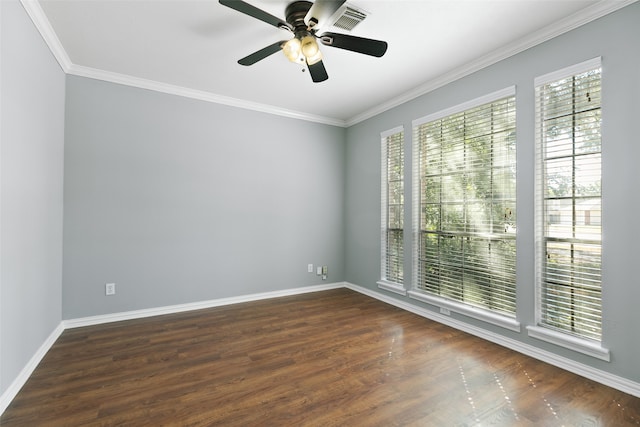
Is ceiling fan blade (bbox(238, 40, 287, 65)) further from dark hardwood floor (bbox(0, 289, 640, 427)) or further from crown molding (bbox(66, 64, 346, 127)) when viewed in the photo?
dark hardwood floor (bbox(0, 289, 640, 427))

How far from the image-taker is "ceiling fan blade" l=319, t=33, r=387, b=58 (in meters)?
2.16

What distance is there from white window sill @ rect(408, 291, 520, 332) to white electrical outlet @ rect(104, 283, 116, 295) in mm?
3541

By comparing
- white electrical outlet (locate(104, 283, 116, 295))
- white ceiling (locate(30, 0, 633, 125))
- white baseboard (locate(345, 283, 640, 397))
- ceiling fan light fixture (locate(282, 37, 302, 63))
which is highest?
white ceiling (locate(30, 0, 633, 125))

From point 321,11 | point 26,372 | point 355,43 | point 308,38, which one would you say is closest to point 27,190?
point 26,372

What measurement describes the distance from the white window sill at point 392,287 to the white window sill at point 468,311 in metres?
0.14

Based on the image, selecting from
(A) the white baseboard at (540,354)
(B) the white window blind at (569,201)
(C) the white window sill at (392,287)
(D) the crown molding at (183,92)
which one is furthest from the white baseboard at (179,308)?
(B) the white window blind at (569,201)

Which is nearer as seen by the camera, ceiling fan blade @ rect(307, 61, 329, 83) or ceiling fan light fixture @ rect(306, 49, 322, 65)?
ceiling fan light fixture @ rect(306, 49, 322, 65)

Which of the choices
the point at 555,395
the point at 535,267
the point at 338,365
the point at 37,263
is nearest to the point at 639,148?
the point at 535,267

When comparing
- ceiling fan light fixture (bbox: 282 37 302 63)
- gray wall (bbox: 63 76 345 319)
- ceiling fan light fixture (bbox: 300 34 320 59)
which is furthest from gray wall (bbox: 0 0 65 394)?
ceiling fan light fixture (bbox: 300 34 320 59)

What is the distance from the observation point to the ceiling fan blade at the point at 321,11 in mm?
1848

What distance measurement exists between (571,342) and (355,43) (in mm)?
2867

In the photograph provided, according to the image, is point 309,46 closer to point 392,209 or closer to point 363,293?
point 392,209

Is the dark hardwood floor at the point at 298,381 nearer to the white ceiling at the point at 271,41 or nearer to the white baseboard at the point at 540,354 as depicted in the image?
the white baseboard at the point at 540,354

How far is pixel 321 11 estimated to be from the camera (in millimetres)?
1947
